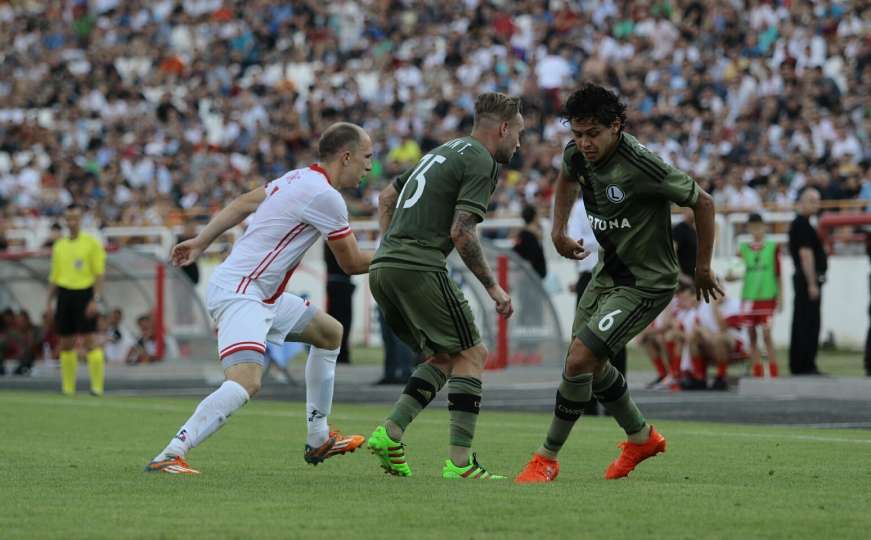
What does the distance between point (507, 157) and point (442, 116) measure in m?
23.3

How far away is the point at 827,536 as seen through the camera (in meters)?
6.43

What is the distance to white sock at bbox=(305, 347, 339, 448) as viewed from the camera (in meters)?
9.58

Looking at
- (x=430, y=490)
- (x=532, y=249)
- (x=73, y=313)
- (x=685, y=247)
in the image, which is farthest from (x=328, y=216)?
(x=532, y=249)

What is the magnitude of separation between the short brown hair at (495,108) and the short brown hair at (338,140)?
74cm

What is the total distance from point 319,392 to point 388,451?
3.33 ft

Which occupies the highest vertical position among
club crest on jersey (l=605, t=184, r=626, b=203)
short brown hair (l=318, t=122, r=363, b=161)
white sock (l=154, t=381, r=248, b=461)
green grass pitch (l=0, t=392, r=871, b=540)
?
short brown hair (l=318, t=122, r=363, b=161)

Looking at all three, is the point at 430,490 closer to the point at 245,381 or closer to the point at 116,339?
the point at 245,381

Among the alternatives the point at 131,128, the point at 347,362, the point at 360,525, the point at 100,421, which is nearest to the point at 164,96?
the point at 131,128

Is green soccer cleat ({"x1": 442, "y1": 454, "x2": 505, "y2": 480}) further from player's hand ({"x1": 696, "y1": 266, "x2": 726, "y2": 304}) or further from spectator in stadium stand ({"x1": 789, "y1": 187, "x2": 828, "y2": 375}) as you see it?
spectator in stadium stand ({"x1": 789, "y1": 187, "x2": 828, "y2": 375})

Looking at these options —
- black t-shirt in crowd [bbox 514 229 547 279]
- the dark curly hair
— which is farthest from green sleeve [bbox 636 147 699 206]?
black t-shirt in crowd [bbox 514 229 547 279]

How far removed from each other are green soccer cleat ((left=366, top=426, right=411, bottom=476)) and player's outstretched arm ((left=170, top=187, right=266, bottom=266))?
55.7 inches

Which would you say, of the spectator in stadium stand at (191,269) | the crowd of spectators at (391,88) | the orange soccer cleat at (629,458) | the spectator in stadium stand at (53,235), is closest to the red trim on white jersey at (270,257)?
the orange soccer cleat at (629,458)

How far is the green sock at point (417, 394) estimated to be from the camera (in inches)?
349

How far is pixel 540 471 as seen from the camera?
28.5 feet
